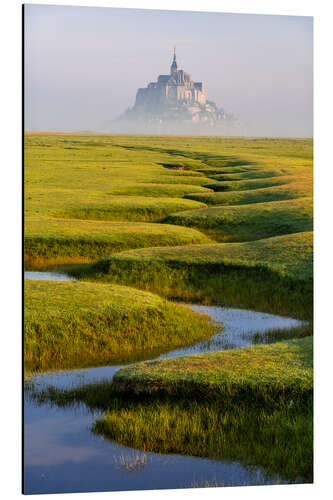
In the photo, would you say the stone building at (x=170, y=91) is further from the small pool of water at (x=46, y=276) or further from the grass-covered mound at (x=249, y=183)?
the small pool of water at (x=46, y=276)

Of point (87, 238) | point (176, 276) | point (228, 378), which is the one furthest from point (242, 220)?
point (228, 378)

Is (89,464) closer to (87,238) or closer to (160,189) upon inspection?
(87,238)

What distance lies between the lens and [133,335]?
35.7ft

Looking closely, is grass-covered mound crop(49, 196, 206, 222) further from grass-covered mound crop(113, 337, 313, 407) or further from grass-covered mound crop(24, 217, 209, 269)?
grass-covered mound crop(113, 337, 313, 407)

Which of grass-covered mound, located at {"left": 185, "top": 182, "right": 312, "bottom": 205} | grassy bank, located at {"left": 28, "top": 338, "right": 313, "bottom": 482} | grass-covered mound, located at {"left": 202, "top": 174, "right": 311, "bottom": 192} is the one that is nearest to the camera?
grassy bank, located at {"left": 28, "top": 338, "right": 313, "bottom": 482}

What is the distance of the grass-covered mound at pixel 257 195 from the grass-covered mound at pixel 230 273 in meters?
0.75

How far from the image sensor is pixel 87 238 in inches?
511

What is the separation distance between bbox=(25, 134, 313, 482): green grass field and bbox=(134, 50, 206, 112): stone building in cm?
62

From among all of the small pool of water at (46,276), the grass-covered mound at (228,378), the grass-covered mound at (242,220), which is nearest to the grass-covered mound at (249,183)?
the grass-covered mound at (242,220)

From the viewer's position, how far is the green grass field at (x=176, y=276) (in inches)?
360

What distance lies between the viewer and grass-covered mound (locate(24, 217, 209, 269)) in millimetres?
11086

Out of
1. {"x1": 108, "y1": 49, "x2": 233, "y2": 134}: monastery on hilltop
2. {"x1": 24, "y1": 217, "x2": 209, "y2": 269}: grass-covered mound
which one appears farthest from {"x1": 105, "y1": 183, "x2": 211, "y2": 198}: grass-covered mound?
{"x1": 108, "y1": 49, "x2": 233, "y2": 134}: monastery on hilltop
